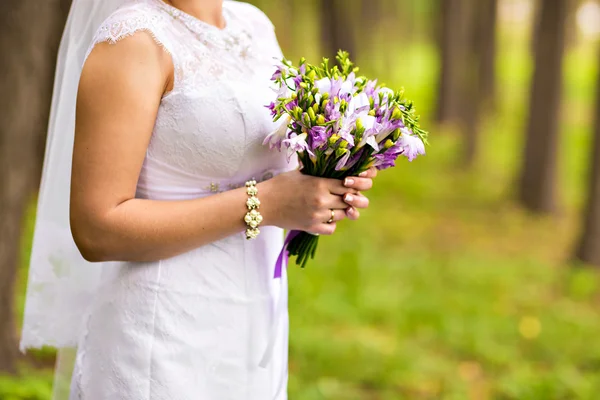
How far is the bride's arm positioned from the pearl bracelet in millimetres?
17

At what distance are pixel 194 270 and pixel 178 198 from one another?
0.22m

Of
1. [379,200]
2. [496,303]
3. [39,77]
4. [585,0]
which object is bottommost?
[496,303]

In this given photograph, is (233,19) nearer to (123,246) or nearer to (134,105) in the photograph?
(134,105)

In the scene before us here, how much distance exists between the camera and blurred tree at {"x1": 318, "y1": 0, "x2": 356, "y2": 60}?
1641 cm

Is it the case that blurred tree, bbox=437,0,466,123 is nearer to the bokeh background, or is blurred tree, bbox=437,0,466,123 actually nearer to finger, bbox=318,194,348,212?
the bokeh background

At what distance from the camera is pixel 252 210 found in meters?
1.92

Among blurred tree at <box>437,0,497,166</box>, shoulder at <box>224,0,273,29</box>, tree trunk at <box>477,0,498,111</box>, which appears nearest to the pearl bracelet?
shoulder at <box>224,0,273,29</box>

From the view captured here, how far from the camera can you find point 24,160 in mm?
3984

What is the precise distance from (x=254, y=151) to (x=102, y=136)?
439 mm

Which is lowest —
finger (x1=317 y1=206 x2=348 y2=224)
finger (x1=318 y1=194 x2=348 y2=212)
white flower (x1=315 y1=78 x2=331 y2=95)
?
finger (x1=317 y1=206 x2=348 y2=224)

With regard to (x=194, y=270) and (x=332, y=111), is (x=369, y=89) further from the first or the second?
(x=194, y=270)

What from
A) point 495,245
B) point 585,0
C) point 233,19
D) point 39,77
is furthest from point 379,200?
point 585,0

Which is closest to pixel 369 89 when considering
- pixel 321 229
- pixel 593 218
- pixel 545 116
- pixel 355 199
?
pixel 355 199

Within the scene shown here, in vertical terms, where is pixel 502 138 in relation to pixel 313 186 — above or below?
above
